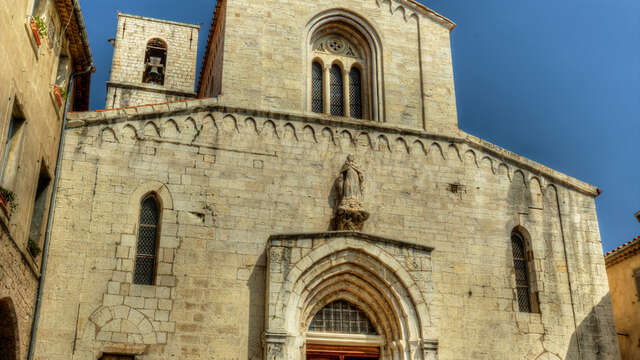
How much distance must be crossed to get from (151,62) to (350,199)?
39.4ft

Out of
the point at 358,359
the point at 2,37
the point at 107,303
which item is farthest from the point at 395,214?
the point at 2,37

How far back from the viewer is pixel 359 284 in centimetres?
1380

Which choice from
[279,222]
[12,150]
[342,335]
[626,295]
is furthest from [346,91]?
[626,295]

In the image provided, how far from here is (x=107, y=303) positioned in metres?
12.4

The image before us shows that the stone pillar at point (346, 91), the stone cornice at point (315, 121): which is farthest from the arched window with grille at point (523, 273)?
the stone pillar at point (346, 91)

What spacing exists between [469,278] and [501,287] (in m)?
0.75

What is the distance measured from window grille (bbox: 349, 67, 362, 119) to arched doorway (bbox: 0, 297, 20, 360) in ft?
28.8

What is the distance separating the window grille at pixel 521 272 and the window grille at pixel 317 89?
532 centimetres

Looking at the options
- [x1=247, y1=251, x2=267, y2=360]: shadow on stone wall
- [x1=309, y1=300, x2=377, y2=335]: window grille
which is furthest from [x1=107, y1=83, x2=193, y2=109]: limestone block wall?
[x1=309, y1=300, x2=377, y2=335]: window grille

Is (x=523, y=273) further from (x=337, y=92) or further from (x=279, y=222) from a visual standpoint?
(x=337, y=92)

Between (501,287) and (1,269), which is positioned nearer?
(1,269)

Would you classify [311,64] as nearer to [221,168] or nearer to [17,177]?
[221,168]

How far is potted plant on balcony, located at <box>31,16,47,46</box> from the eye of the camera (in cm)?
1081

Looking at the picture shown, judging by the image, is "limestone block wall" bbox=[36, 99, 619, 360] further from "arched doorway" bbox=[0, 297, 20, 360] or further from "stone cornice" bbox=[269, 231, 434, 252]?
"arched doorway" bbox=[0, 297, 20, 360]
